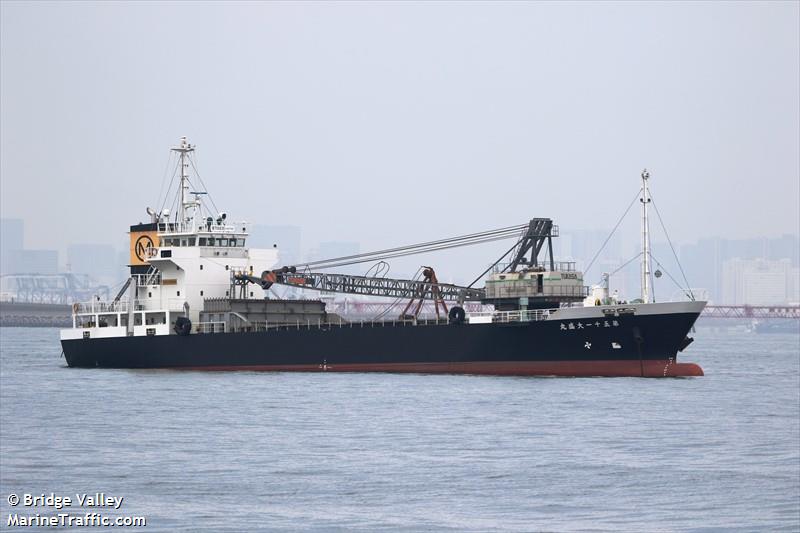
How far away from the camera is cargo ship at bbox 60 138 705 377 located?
2164 inches

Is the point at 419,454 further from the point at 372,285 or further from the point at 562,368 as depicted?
the point at 372,285

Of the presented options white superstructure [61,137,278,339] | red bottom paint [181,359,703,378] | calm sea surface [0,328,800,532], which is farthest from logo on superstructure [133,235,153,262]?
calm sea surface [0,328,800,532]

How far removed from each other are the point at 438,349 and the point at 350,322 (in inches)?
273

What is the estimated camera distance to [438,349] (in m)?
58.2

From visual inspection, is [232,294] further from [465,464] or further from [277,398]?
[465,464]

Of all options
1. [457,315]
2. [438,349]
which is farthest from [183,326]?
[457,315]

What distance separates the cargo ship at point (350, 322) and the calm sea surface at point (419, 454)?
275cm

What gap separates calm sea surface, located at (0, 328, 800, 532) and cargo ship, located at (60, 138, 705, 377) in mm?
2752

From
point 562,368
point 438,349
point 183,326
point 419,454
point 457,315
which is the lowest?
point 419,454

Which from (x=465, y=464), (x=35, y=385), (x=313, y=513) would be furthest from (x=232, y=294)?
(x=313, y=513)

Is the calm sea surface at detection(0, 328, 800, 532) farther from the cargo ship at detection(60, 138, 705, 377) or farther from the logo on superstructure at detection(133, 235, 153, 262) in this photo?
the logo on superstructure at detection(133, 235, 153, 262)

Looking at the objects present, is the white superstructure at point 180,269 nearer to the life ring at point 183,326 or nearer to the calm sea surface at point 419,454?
the life ring at point 183,326

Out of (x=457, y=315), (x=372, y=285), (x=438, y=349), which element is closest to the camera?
(x=457, y=315)

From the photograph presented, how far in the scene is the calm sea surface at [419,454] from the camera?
86.6 feet
